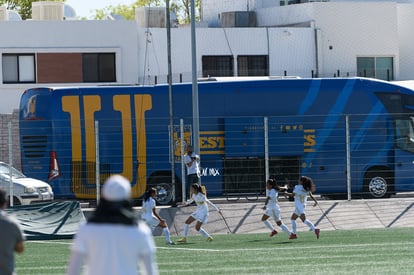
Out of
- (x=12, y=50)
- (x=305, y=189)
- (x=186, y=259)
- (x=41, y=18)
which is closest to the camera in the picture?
(x=186, y=259)

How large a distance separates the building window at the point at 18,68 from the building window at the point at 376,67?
13.7 m

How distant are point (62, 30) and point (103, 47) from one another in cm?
176

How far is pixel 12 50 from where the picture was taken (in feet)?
150

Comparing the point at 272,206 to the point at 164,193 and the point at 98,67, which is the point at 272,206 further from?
the point at 98,67

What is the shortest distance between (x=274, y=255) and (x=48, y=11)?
31450 millimetres

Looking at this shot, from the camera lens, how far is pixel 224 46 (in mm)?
47938

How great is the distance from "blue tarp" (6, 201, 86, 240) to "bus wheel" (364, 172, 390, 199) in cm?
985

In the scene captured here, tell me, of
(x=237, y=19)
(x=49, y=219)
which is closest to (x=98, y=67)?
(x=237, y=19)

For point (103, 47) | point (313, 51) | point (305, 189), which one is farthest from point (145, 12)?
point (305, 189)

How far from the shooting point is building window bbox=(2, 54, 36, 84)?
46.1 meters

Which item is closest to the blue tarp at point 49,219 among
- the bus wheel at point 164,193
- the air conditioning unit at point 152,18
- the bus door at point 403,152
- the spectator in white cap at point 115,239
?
the bus wheel at point 164,193

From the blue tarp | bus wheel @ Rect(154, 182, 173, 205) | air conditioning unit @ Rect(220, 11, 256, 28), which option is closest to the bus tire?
bus wheel @ Rect(154, 182, 173, 205)

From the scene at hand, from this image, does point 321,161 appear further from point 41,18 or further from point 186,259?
point 41,18

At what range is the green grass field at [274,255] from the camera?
17.4 meters
